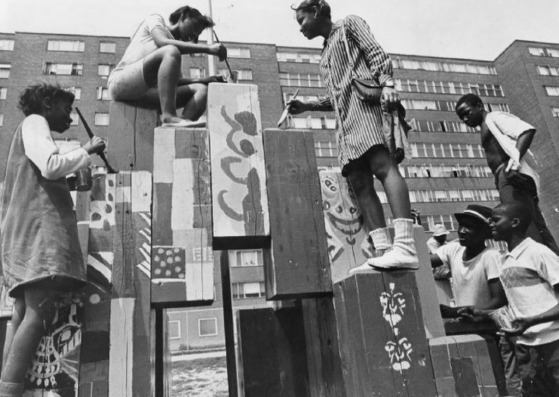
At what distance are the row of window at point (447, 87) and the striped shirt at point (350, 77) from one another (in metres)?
47.5

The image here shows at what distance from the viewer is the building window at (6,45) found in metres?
39.6

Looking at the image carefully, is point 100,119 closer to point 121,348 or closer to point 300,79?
point 300,79

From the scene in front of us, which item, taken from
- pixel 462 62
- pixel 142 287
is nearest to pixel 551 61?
pixel 462 62

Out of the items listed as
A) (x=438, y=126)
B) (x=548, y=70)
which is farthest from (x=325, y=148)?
(x=548, y=70)

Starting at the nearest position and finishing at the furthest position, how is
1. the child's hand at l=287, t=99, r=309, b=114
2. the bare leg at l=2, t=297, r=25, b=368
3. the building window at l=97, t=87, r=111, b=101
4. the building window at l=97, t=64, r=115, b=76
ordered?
1. the bare leg at l=2, t=297, r=25, b=368
2. the child's hand at l=287, t=99, r=309, b=114
3. the building window at l=97, t=87, r=111, b=101
4. the building window at l=97, t=64, r=115, b=76

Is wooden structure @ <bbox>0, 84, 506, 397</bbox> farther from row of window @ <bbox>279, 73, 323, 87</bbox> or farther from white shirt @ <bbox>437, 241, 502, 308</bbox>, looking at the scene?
row of window @ <bbox>279, 73, 323, 87</bbox>

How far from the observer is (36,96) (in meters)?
2.87

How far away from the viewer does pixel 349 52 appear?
314 centimetres

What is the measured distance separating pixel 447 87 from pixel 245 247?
5246cm

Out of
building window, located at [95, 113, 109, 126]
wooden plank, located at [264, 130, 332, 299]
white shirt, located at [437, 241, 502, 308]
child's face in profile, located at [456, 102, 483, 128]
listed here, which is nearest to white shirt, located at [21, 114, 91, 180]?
wooden plank, located at [264, 130, 332, 299]

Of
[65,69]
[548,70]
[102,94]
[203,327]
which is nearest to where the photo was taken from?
[203,327]

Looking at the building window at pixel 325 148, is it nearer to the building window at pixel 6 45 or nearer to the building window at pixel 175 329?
the building window at pixel 175 329

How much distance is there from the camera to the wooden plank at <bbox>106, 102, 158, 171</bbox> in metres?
3.30

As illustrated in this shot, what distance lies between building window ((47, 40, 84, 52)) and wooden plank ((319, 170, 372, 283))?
4402 centimetres
